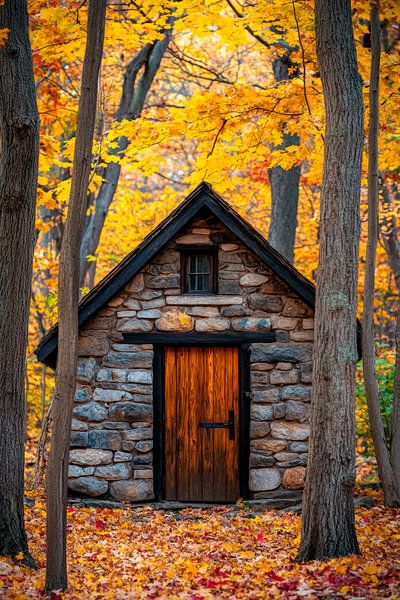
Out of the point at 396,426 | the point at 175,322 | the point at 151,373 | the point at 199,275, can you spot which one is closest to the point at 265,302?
the point at 199,275

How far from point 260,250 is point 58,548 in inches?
197

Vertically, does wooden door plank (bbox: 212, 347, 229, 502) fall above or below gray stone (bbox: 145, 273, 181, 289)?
below

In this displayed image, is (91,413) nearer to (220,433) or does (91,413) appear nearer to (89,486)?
(89,486)

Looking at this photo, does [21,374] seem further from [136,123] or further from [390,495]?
[390,495]

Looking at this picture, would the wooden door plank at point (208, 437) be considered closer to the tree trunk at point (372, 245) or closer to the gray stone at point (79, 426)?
the gray stone at point (79, 426)

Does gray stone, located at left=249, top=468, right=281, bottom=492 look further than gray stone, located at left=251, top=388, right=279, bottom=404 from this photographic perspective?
No

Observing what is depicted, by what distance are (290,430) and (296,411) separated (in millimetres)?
268

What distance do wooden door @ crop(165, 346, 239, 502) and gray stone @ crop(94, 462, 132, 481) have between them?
0.56 metres

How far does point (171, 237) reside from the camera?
9.74m

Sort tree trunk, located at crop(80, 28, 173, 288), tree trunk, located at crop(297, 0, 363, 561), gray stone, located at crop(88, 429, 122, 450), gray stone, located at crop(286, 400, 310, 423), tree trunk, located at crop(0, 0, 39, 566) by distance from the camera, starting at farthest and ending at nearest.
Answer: tree trunk, located at crop(80, 28, 173, 288) → gray stone, located at crop(88, 429, 122, 450) → gray stone, located at crop(286, 400, 310, 423) → tree trunk, located at crop(0, 0, 39, 566) → tree trunk, located at crop(297, 0, 363, 561)

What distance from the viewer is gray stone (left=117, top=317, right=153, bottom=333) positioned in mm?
9953

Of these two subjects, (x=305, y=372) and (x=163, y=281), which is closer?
(x=305, y=372)

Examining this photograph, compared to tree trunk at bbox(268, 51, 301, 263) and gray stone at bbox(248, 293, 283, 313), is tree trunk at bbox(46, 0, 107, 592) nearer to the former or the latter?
gray stone at bbox(248, 293, 283, 313)

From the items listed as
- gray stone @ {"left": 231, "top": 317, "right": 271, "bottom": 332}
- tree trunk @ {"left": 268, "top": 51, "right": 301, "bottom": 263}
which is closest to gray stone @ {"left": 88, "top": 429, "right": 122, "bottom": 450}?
gray stone @ {"left": 231, "top": 317, "right": 271, "bottom": 332}
